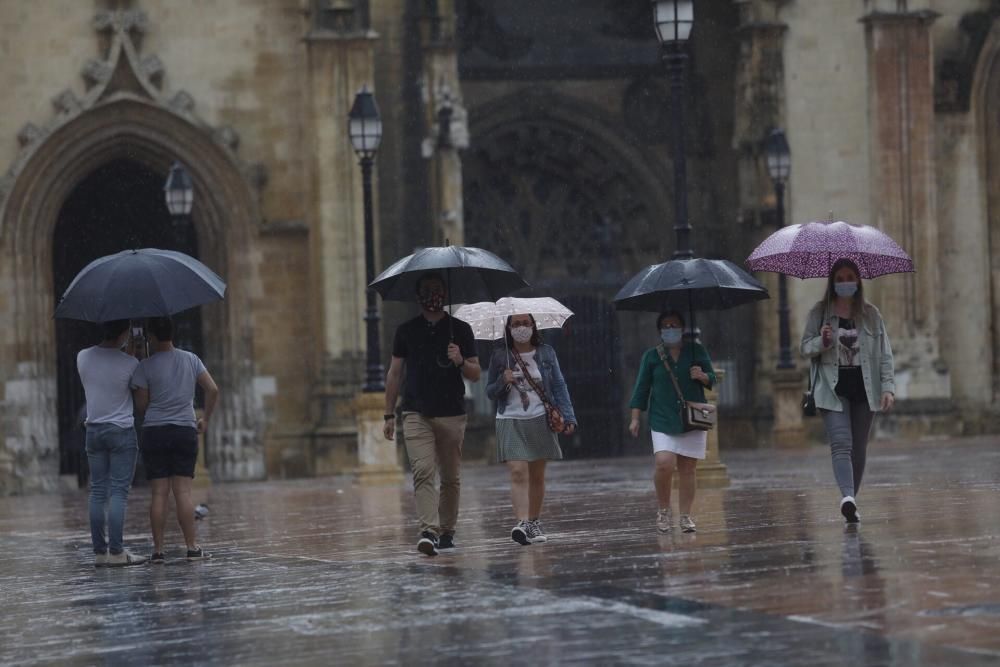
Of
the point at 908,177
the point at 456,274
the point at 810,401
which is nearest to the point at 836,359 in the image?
the point at 810,401

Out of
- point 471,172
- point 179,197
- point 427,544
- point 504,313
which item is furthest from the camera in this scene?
point 471,172

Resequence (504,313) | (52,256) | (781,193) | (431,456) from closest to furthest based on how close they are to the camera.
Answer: (431,456) < (504,313) < (52,256) < (781,193)

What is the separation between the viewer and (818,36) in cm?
3195

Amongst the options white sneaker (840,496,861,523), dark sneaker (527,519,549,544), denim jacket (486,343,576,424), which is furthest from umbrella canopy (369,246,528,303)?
white sneaker (840,496,861,523)

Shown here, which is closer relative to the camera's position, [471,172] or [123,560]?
[123,560]

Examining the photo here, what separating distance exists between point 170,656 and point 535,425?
16.5 feet

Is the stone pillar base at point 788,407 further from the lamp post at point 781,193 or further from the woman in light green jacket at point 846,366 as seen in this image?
the woman in light green jacket at point 846,366

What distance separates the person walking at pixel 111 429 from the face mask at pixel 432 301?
6.55 feet

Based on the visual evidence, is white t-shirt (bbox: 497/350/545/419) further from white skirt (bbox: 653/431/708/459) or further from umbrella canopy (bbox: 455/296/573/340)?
white skirt (bbox: 653/431/708/459)

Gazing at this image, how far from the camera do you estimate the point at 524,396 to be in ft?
44.7

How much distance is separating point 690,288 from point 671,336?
69 centimetres

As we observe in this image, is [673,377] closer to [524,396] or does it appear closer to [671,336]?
[671,336]

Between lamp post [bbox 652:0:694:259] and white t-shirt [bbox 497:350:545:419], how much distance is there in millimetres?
5201

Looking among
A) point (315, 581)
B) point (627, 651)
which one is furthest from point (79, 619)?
point (627, 651)
